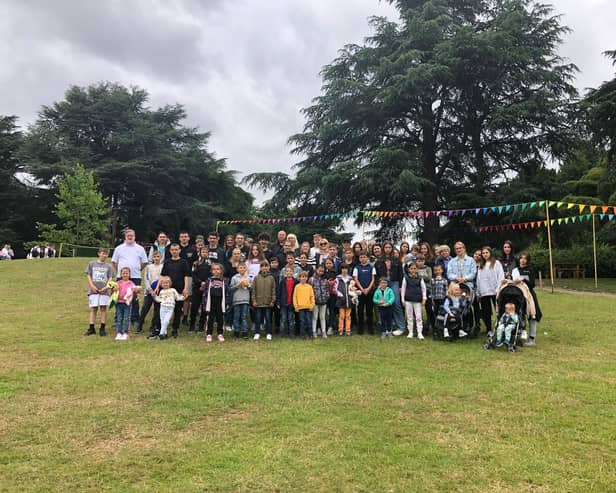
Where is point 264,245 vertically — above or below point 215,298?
above

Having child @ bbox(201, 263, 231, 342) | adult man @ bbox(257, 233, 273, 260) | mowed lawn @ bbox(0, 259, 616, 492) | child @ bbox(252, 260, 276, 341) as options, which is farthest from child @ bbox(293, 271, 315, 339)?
child @ bbox(201, 263, 231, 342)

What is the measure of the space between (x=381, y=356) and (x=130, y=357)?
11.4 feet

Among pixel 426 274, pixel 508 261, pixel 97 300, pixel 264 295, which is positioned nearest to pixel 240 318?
pixel 264 295

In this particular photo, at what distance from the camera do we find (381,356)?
6473mm

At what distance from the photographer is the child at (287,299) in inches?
311

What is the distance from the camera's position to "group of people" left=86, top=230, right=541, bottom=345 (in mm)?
7719

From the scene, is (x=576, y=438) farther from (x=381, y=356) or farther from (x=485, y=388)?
(x=381, y=356)

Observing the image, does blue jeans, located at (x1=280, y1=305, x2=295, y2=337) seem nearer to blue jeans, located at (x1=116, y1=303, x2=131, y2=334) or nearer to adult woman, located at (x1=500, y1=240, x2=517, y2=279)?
blue jeans, located at (x1=116, y1=303, x2=131, y2=334)

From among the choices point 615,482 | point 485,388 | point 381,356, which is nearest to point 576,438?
point 615,482

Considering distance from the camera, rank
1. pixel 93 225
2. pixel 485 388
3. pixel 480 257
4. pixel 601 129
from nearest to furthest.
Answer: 1. pixel 485 388
2. pixel 480 257
3. pixel 601 129
4. pixel 93 225

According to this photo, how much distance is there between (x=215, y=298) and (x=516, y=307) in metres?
4.81

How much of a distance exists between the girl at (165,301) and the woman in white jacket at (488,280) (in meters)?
5.12

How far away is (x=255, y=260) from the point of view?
27.9 ft

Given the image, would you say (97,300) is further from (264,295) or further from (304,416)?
(304,416)
